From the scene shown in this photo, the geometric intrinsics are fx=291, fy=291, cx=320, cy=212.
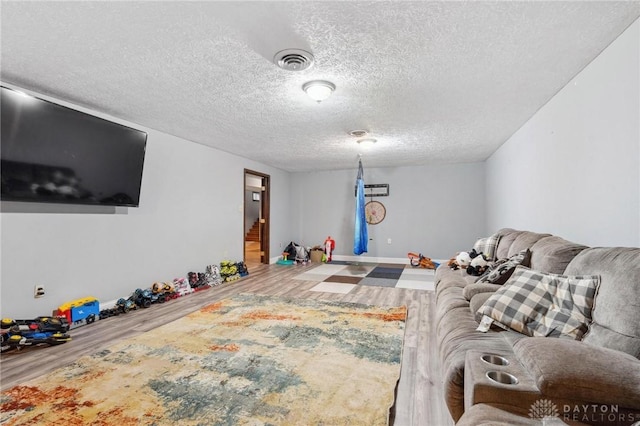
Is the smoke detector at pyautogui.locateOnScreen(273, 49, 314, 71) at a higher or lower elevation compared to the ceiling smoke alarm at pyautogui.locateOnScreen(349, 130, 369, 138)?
lower

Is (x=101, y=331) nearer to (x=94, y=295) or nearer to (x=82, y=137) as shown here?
(x=94, y=295)

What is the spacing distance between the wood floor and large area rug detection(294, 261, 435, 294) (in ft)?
0.82

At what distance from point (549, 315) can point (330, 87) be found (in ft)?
7.35

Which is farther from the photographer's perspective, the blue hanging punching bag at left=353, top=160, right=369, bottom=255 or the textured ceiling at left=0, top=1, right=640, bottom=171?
the blue hanging punching bag at left=353, top=160, right=369, bottom=255

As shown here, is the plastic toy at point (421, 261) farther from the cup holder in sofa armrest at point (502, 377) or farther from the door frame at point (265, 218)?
the cup holder in sofa armrest at point (502, 377)

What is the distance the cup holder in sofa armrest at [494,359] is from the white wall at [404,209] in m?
5.41

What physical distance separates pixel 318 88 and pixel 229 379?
7.79 feet

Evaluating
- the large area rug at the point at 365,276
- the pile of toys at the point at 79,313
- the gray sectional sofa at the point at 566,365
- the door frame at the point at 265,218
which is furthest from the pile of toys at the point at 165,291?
the gray sectional sofa at the point at 566,365

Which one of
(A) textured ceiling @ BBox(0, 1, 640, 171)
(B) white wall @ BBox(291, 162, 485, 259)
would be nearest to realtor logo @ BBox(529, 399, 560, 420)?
(A) textured ceiling @ BBox(0, 1, 640, 171)

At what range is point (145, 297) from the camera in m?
3.65

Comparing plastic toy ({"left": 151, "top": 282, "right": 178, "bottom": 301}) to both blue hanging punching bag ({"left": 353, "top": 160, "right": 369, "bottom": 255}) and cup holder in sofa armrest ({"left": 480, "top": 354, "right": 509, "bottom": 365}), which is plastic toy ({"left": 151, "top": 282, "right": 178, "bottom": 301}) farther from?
cup holder in sofa armrest ({"left": 480, "top": 354, "right": 509, "bottom": 365})

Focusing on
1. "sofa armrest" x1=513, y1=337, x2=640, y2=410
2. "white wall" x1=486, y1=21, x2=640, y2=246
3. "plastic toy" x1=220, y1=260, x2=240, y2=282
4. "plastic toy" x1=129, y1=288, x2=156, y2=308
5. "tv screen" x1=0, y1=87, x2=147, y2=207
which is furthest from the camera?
"plastic toy" x1=220, y1=260, x2=240, y2=282

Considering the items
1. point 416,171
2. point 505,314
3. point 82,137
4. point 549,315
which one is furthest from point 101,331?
point 416,171

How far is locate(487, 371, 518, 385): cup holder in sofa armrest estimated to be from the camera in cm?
104
